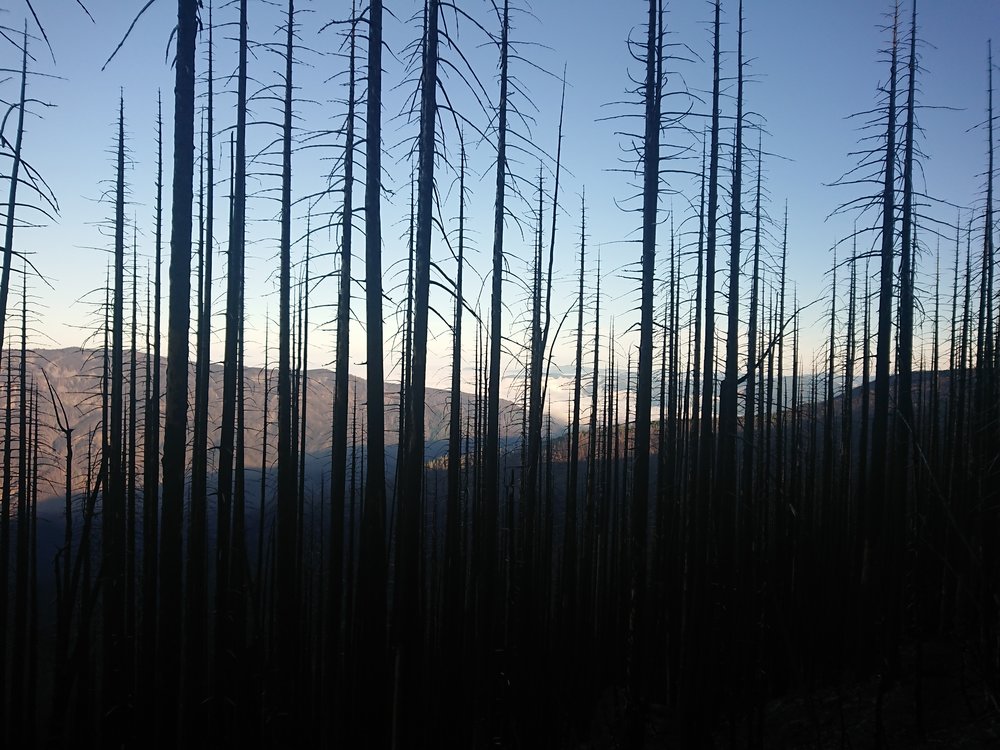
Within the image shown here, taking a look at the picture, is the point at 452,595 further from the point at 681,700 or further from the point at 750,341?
the point at 750,341

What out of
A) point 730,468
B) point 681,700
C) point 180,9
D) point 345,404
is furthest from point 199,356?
point 730,468

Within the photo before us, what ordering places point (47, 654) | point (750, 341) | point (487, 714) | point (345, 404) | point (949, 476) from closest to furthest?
point (345, 404) < point (487, 714) < point (750, 341) < point (949, 476) < point (47, 654)

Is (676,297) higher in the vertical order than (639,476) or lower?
higher

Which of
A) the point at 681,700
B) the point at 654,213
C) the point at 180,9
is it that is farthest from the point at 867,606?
the point at 180,9

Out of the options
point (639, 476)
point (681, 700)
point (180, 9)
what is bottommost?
point (681, 700)

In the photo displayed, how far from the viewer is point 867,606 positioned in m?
11.5

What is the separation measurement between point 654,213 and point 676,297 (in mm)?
6258

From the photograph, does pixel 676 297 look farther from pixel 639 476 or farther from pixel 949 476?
pixel 949 476

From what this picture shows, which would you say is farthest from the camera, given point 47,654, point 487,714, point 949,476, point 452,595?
point 47,654

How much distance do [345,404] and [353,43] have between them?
17.2 feet

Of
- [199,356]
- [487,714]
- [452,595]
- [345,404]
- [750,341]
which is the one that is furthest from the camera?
[750,341]

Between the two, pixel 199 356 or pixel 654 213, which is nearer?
pixel 654 213

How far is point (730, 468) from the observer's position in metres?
11.1

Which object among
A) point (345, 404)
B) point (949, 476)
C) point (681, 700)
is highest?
point (345, 404)
